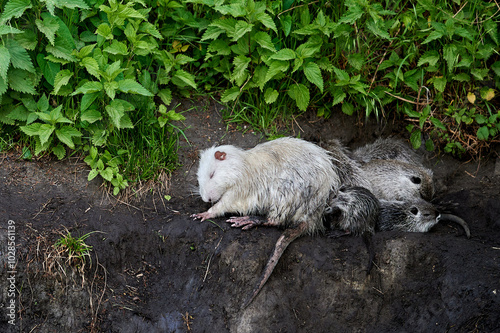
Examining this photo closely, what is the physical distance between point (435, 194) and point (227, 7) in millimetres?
2755

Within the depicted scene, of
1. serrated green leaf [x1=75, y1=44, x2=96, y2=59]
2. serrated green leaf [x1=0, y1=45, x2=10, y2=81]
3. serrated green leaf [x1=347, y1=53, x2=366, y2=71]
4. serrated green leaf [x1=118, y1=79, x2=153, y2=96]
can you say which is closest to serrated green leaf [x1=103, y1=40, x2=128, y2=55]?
serrated green leaf [x1=75, y1=44, x2=96, y2=59]

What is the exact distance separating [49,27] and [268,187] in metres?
2.26

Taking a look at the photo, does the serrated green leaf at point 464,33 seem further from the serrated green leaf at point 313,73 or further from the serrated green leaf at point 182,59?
the serrated green leaf at point 182,59

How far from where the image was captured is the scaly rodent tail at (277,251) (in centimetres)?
368

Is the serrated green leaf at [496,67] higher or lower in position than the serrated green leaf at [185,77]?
lower

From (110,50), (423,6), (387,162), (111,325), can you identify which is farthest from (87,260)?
(423,6)

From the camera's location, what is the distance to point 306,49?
454 cm

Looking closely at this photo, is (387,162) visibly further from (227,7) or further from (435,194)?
(227,7)

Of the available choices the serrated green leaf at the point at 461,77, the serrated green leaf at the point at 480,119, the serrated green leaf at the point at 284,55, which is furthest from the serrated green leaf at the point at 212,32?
the serrated green leaf at the point at 480,119

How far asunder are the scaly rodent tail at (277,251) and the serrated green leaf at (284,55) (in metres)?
1.60

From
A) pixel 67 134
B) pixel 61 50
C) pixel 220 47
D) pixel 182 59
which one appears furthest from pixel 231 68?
pixel 67 134

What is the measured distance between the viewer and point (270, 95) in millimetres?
4730

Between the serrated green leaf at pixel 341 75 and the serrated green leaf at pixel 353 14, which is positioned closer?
the serrated green leaf at pixel 353 14

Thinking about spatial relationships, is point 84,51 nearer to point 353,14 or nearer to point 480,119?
point 353,14
